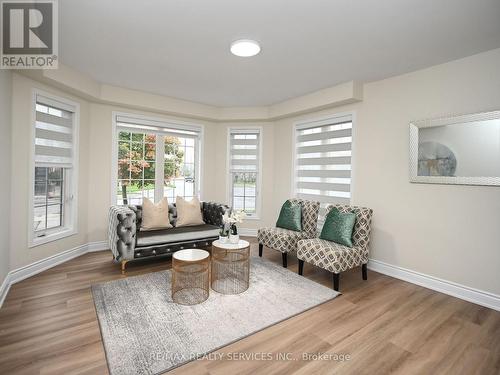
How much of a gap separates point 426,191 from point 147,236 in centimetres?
372

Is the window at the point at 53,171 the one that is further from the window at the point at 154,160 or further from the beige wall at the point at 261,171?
the beige wall at the point at 261,171

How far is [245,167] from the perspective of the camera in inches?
219

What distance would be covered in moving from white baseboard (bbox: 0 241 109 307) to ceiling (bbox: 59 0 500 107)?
8.58 feet

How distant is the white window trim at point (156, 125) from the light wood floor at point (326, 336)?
185cm

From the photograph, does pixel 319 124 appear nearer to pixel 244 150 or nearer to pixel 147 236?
pixel 244 150

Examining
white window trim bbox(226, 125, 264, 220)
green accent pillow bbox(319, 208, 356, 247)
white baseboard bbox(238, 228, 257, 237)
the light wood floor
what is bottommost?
the light wood floor

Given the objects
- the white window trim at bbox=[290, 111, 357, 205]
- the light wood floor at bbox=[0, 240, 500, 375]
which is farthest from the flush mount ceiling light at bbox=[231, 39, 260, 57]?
the light wood floor at bbox=[0, 240, 500, 375]

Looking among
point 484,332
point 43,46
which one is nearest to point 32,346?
point 43,46

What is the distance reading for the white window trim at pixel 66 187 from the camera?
3.25 m

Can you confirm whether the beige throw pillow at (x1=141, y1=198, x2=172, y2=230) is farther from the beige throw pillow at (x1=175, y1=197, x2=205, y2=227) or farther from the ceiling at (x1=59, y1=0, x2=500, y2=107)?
the ceiling at (x1=59, y1=0, x2=500, y2=107)

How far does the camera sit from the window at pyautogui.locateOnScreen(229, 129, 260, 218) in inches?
218

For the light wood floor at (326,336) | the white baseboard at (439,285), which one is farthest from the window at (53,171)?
the white baseboard at (439,285)

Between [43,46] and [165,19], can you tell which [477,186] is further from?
[43,46]

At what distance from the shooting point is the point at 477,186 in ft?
9.25
